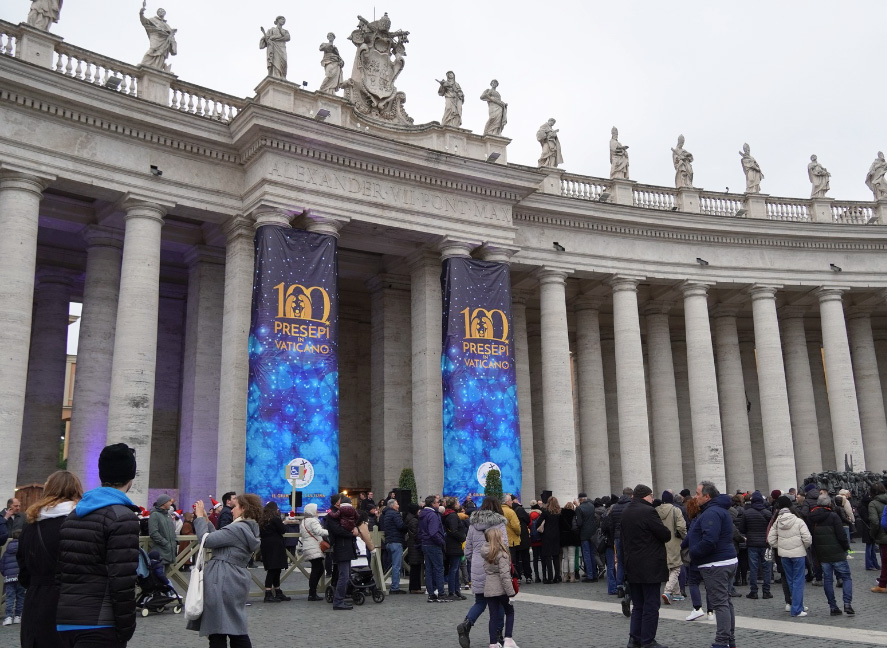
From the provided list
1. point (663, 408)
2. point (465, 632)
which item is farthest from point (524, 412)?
point (465, 632)

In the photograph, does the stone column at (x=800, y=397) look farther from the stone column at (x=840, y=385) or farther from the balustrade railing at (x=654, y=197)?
the balustrade railing at (x=654, y=197)

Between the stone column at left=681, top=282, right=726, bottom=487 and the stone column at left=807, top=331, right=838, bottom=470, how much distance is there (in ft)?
31.8

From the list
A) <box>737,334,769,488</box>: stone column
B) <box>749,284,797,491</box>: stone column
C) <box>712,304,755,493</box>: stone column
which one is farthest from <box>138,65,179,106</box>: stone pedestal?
<box>737,334,769,488</box>: stone column

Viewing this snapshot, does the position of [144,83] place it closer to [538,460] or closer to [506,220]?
[506,220]

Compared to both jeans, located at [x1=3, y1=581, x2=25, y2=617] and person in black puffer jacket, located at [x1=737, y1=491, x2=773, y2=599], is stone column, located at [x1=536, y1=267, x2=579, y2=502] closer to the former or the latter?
person in black puffer jacket, located at [x1=737, y1=491, x2=773, y2=599]

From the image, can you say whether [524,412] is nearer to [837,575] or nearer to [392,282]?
[392,282]

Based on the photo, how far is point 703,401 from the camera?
92.5ft

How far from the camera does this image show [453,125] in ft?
83.7

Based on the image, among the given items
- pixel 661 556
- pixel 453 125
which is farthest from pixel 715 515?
pixel 453 125

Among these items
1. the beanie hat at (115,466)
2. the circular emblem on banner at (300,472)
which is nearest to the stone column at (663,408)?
the circular emblem on banner at (300,472)

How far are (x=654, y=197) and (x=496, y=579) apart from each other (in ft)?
77.6

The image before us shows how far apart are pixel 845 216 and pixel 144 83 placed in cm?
2651

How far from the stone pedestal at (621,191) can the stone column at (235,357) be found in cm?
1309

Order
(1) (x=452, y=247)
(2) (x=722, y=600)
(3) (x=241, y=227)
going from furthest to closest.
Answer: (1) (x=452, y=247) < (3) (x=241, y=227) < (2) (x=722, y=600)
